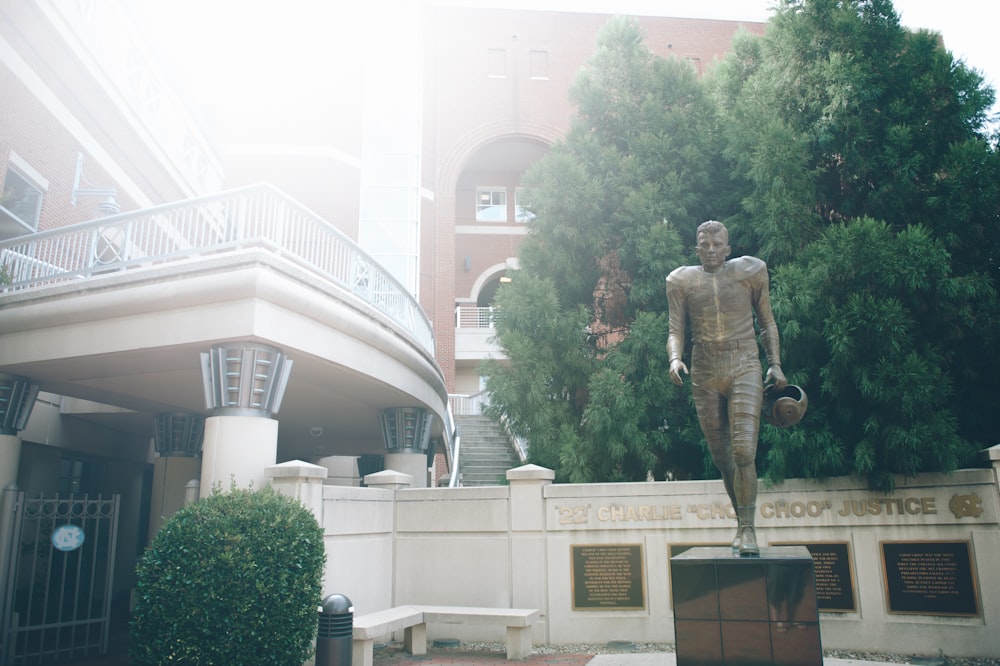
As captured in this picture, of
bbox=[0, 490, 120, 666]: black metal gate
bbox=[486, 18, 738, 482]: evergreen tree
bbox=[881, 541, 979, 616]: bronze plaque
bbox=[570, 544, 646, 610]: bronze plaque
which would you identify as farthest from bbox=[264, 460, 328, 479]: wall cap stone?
bbox=[881, 541, 979, 616]: bronze plaque

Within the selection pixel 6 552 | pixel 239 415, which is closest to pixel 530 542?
pixel 239 415

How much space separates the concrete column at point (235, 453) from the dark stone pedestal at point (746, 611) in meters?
5.05

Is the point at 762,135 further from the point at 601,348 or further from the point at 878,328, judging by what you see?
the point at 601,348

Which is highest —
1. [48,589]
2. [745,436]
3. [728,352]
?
[728,352]

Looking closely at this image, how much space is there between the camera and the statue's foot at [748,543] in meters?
6.11

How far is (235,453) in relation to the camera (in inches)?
340

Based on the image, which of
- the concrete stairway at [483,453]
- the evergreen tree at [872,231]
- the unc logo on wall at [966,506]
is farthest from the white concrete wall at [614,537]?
the concrete stairway at [483,453]

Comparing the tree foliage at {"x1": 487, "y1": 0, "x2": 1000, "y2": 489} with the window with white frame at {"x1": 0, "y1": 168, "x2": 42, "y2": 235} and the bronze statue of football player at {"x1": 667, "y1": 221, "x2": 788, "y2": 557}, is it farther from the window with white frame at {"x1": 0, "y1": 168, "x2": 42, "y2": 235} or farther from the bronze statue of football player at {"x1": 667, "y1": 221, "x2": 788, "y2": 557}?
the window with white frame at {"x1": 0, "y1": 168, "x2": 42, "y2": 235}

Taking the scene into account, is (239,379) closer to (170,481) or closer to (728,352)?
(728,352)

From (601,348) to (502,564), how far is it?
4474 millimetres

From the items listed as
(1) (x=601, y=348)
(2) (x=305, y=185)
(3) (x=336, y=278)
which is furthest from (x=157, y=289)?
(2) (x=305, y=185)

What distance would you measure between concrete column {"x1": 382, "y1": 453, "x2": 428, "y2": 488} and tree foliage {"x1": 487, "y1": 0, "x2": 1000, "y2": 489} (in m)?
3.21

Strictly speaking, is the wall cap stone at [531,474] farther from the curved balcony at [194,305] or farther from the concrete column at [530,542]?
the curved balcony at [194,305]

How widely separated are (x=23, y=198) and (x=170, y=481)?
5.72 meters
